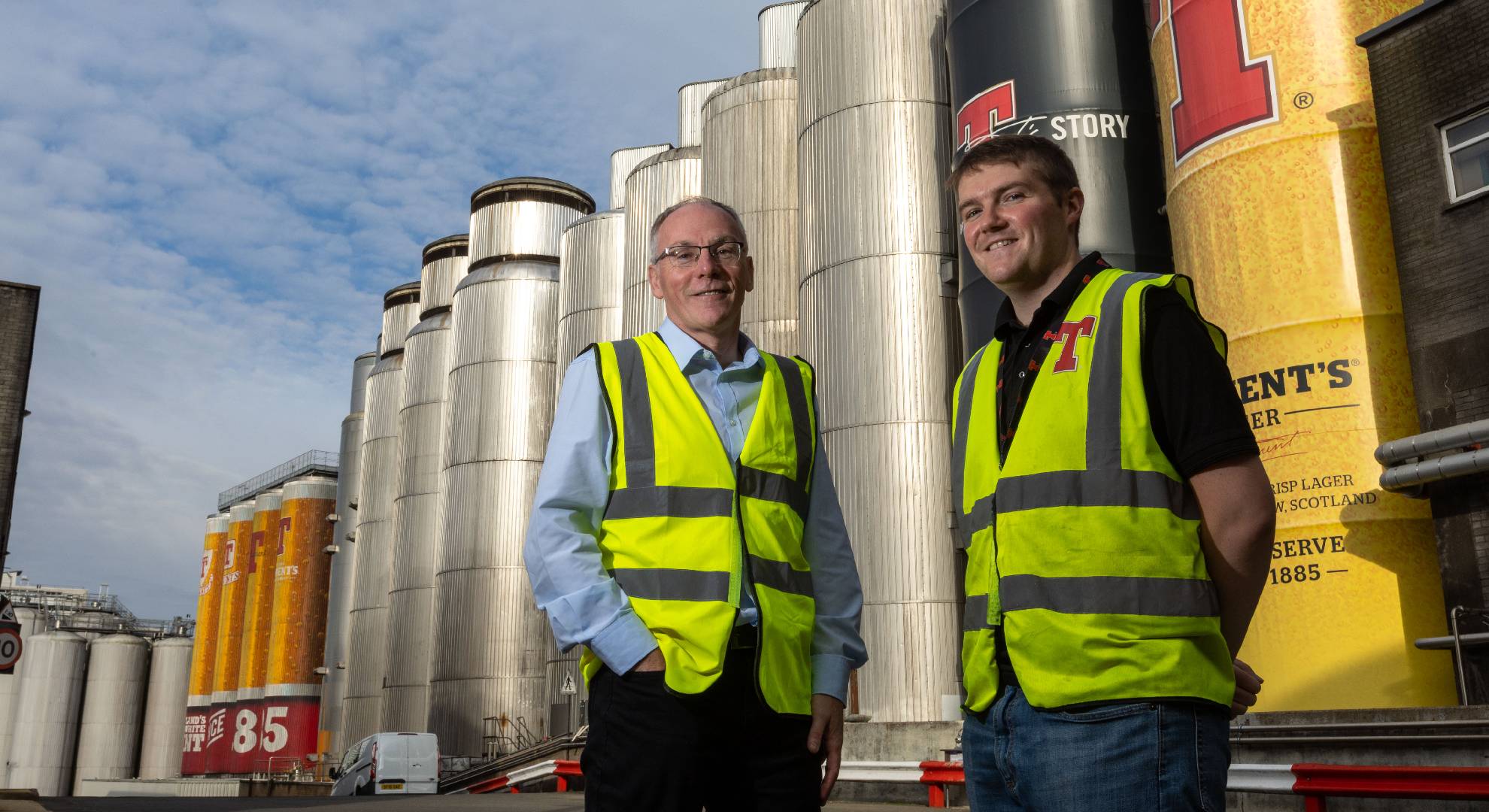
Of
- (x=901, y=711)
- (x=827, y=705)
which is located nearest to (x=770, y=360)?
(x=827, y=705)

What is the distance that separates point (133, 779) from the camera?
58.8 m

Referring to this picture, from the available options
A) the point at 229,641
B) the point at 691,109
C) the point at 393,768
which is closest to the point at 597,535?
the point at 393,768

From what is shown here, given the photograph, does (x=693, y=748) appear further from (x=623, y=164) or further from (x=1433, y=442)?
(x=623, y=164)

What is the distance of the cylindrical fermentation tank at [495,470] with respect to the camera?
38531 millimetres

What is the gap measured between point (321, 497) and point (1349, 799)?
165 ft

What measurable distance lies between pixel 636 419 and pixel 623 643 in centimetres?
64

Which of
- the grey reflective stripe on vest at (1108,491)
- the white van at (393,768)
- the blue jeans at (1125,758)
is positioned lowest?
the white van at (393,768)

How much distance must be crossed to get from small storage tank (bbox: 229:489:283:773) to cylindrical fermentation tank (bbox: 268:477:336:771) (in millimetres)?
717

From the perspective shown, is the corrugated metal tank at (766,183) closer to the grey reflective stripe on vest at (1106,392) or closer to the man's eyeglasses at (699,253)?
the man's eyeglasses at (699,253)

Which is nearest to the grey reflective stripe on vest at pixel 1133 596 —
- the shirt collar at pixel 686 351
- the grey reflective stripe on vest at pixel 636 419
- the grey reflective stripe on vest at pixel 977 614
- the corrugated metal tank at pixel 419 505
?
the grey reflective stripe on vest at pixel 977 614

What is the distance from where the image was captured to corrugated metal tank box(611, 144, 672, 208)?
42.1 m

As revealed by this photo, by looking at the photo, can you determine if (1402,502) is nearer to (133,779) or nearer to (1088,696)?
(1088,696)

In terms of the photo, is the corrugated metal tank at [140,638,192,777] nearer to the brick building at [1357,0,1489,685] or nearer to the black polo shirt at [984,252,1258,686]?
the brick building at [1357,0,1489,685]

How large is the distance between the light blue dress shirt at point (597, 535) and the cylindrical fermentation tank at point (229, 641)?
57147 mm
